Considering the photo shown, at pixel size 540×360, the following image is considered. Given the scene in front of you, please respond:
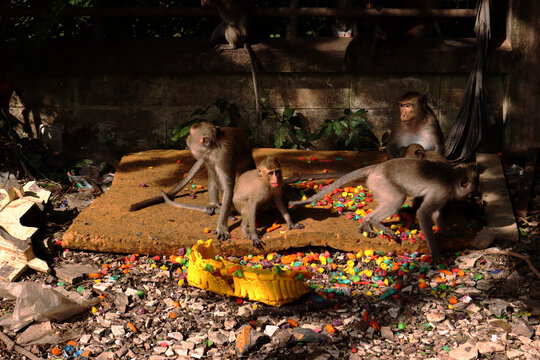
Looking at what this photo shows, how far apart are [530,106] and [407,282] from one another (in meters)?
3.81

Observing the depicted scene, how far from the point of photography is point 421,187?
6.40 metres

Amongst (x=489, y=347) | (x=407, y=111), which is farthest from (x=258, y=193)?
(x=489, y=347)

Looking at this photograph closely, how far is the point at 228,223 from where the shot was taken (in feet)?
22.4

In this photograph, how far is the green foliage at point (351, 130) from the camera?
8695 mm

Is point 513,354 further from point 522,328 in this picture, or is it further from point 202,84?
point 202,84

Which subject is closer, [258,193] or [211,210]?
[258,193]

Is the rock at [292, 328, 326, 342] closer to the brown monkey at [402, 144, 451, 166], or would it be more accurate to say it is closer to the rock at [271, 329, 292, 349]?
the rock at [271, 329, 292, 349]

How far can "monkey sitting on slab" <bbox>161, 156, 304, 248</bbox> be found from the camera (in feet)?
20.5

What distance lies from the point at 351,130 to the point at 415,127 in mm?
1332

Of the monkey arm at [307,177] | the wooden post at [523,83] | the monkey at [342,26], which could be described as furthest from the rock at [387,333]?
the monkey at [342,26]

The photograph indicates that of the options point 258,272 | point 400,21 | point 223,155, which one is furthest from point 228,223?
point 400,21

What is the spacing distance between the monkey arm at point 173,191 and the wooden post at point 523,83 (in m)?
4.24

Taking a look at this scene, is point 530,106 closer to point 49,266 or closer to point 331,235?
point 331,235

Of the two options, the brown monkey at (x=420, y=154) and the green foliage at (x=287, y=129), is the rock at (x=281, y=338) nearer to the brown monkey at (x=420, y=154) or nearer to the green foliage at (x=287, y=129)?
the brown monkey at (x=420, y=154)
